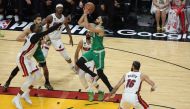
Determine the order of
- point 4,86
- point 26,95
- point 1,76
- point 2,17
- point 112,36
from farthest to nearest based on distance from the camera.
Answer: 1. point 2,17
2. point 112,36
3. point 1,76
4. point 4,86
5. point 26,95

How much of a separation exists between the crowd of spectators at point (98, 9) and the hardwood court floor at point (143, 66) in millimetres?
1227

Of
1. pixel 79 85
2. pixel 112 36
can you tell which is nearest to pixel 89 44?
pixel 79 85

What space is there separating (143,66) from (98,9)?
3.85m

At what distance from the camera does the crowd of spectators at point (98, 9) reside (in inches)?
563

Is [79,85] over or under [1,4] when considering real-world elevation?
under

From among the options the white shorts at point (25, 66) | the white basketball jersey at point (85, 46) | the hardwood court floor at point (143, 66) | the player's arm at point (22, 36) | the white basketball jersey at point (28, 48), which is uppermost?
the player's arm at point (22, 36)

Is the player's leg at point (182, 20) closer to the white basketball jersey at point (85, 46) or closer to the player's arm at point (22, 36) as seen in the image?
the white basketball jersey at point (85, 46)

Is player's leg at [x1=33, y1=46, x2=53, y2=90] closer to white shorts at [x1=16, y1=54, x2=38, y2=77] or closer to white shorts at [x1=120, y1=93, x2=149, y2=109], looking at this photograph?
white shorts at [x1=16, y1=54, x2=38, y2=77]

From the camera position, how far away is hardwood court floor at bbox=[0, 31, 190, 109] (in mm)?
9703

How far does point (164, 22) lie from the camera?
1448 cm

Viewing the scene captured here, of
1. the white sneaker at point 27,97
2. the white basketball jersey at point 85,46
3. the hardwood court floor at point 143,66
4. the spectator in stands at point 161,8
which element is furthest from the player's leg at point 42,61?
the spectator in stands at point 161,8

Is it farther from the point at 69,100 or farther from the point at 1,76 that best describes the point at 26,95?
the point at 1,76

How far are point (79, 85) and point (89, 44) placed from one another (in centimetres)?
115

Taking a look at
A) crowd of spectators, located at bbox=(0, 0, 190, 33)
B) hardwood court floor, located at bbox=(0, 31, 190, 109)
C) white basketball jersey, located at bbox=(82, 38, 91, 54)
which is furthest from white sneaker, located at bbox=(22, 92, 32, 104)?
crowd of spectators, located at bbox=(0, 0, 190, 33)
